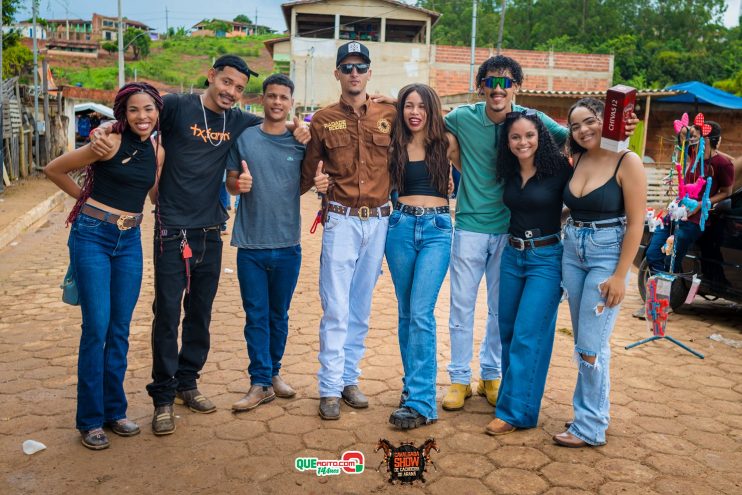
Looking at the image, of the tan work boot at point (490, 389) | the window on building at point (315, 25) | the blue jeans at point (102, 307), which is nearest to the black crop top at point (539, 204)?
the tan work boot at point (490, 389)

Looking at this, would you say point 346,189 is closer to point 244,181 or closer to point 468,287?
point 244,181

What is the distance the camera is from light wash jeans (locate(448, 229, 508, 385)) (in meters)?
4.24

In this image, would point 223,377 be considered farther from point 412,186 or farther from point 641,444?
point 641,444

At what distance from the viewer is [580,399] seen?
12.5ft

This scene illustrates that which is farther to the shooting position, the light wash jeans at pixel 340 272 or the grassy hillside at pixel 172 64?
the grassy hillside at pixel 172 64

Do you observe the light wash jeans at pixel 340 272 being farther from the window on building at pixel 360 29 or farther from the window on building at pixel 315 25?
the window on building at pixel 360 29

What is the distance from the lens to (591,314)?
12.2 ft

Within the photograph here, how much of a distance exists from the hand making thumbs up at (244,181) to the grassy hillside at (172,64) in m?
56.5

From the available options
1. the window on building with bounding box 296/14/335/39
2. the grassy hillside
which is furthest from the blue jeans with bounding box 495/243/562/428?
the grassy hillside

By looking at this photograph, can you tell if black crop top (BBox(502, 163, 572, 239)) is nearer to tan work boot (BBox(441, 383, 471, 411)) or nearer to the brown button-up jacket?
the brown button-up jacket

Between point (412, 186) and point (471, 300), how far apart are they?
83cm

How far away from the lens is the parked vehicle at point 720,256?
21.1 ft

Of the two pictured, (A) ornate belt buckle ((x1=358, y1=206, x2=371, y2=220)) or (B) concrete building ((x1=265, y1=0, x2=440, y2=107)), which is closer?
(A) ornate belt buckle ((x1=358, y1=206, x2=371, y2=220))

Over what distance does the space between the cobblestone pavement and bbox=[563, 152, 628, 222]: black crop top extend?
50.9 inches
